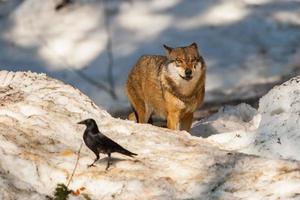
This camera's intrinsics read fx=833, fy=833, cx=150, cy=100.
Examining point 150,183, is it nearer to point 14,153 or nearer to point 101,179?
point 101,179

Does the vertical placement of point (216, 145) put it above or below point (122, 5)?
below

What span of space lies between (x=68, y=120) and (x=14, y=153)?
951mm

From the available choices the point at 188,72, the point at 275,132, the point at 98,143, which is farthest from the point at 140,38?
the point at 98,143

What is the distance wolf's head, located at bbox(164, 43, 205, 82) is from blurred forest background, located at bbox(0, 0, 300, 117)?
15.8 feet

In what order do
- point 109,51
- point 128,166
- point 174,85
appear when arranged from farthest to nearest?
point 109,51 → point 174,85 → point 128,166

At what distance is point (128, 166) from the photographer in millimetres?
5441

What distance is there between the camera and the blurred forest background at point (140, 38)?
1406 centimetres

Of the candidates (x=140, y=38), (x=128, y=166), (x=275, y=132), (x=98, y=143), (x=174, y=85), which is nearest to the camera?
(x=98, y=143)

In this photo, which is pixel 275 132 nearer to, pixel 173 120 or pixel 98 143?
pixel 98 143

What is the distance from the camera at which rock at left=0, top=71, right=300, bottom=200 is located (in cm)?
504

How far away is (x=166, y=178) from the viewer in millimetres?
5242

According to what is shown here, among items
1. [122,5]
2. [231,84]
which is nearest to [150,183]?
[231,84]

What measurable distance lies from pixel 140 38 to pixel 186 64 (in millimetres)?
6853

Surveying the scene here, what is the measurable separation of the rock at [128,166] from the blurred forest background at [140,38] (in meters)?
7.09
